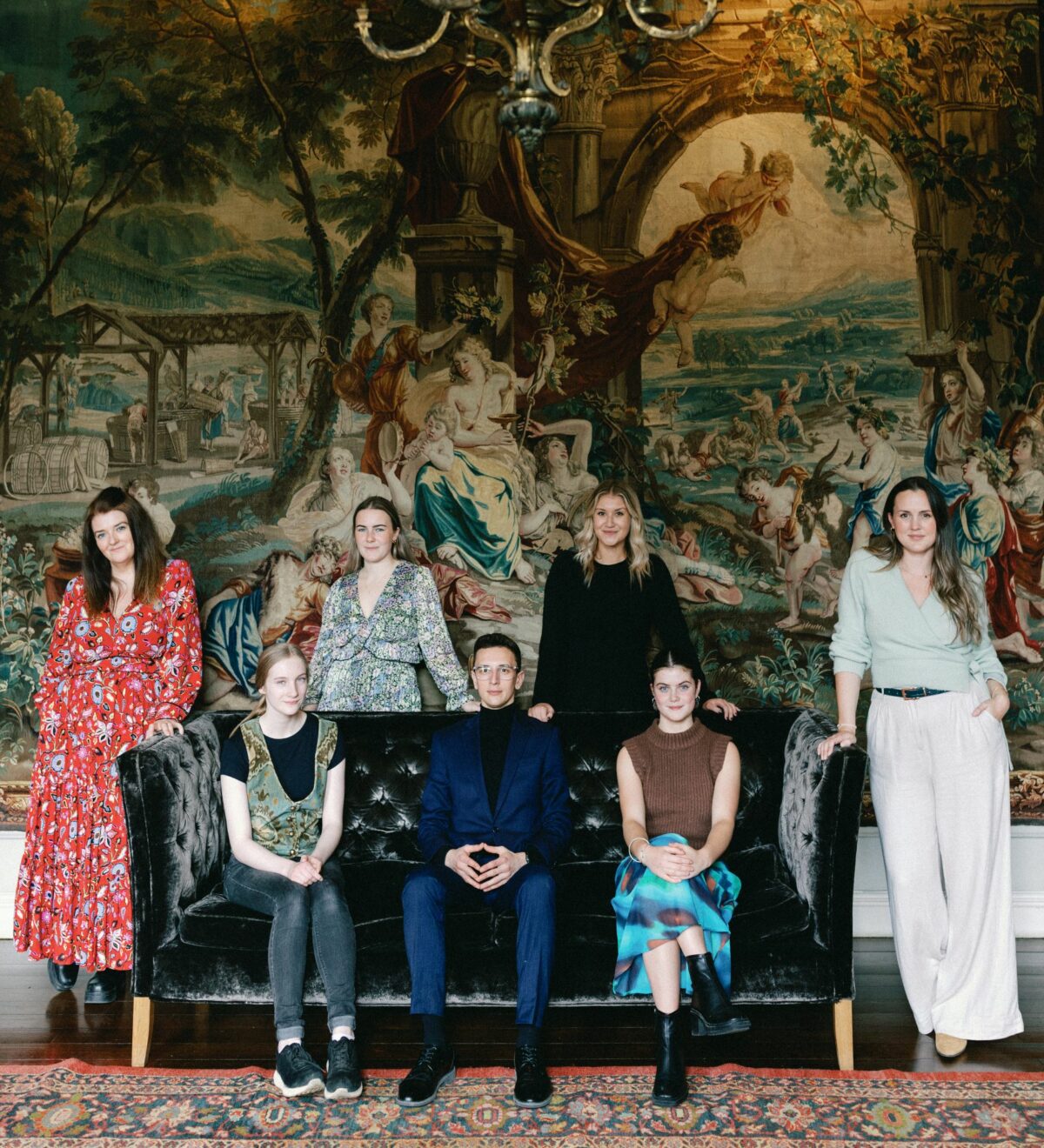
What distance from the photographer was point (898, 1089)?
3.18 meters

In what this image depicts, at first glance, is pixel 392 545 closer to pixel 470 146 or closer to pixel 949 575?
pixel 470 146

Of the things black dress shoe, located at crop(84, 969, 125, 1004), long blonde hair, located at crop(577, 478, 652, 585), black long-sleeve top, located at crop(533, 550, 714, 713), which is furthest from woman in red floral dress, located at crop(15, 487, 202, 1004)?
long blonde hair, located at crop(577, 478, 652, 585)

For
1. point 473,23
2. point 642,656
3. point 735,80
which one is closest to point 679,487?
point 642,656

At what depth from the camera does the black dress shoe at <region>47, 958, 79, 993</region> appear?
4066 millimetres

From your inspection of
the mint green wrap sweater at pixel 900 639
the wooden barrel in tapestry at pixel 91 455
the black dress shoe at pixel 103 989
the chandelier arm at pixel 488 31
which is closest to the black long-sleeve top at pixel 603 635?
the mint green wrap sweater at pixel 900 639

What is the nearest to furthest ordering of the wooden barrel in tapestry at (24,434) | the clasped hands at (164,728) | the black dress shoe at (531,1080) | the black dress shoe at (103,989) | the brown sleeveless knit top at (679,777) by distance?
the black dress shoe at (531,1080)
the brown sleeveless knit top at (679,777)
the clasped hands at (164,728)
the black dress shoe at (103,989)
the wooden barrel in tapestry at (24,434)

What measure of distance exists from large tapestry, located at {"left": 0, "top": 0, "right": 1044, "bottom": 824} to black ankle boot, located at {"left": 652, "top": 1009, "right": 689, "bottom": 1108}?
2.05 m

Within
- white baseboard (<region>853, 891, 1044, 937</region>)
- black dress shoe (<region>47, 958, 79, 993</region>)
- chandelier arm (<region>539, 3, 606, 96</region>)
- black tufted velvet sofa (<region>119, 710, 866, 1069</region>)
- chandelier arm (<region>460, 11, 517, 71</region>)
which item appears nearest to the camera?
chandelier arm (<region>539, 3, 606, 96</region>)

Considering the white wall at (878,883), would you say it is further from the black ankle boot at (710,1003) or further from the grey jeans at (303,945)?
the grey jeans at (303,945)

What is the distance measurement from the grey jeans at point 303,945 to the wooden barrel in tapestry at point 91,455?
8.07ft

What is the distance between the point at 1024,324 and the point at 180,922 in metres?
4.24

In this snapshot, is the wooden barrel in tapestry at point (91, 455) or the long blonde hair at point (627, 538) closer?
the long blonde hair at point (627, 538)

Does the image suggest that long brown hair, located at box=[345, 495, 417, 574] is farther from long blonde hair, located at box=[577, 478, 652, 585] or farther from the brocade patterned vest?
the brocade patterned vest

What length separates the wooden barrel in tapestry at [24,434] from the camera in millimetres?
5102
